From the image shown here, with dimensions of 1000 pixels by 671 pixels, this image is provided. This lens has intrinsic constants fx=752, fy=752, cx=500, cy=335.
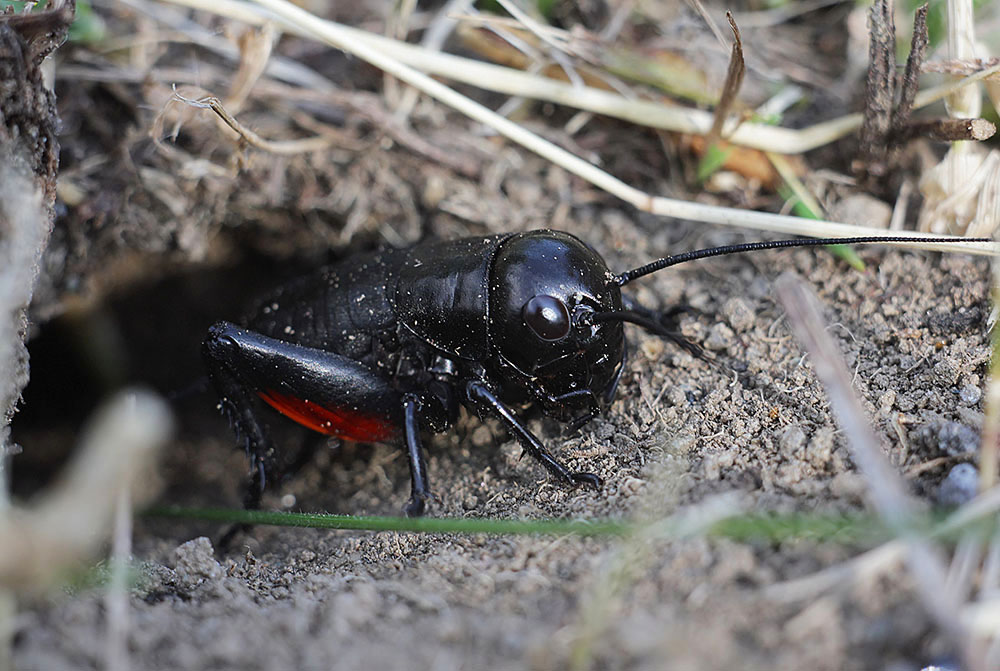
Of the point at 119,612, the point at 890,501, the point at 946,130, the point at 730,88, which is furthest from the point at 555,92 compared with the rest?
the point at 119,612

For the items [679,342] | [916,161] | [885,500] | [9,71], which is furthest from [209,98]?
[916,161]

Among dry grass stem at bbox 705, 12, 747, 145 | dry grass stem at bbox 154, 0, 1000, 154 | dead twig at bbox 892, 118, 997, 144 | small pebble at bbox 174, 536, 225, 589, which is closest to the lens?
small pebble at bbox 174, 536, 225, 589

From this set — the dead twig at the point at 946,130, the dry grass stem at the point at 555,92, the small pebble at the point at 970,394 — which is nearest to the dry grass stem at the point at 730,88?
the dry grass stem at the point at 555,92

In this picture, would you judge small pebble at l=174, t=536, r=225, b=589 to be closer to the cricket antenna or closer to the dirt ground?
the dirt ground

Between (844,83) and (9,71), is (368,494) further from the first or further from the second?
(844,83)

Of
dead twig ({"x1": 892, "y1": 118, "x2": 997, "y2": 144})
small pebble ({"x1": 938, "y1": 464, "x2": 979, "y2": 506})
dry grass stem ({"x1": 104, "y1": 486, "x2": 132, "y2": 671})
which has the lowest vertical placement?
dry grass stem ({"x1": 104, "y1": 486, "x2": 132, "y2": 671})

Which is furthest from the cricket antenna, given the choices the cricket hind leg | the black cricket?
the cricket hind leg

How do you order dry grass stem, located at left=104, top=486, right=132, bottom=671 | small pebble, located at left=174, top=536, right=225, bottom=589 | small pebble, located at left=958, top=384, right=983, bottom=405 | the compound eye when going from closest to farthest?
dry grass stem, located at left=104, top=486, right=132, bottom=671 < small pebble, located at left=958, top=384, right=983, bottom=405 < small pebble, located at left=174, top=536, right=225, bottom=589 < the compound eye
